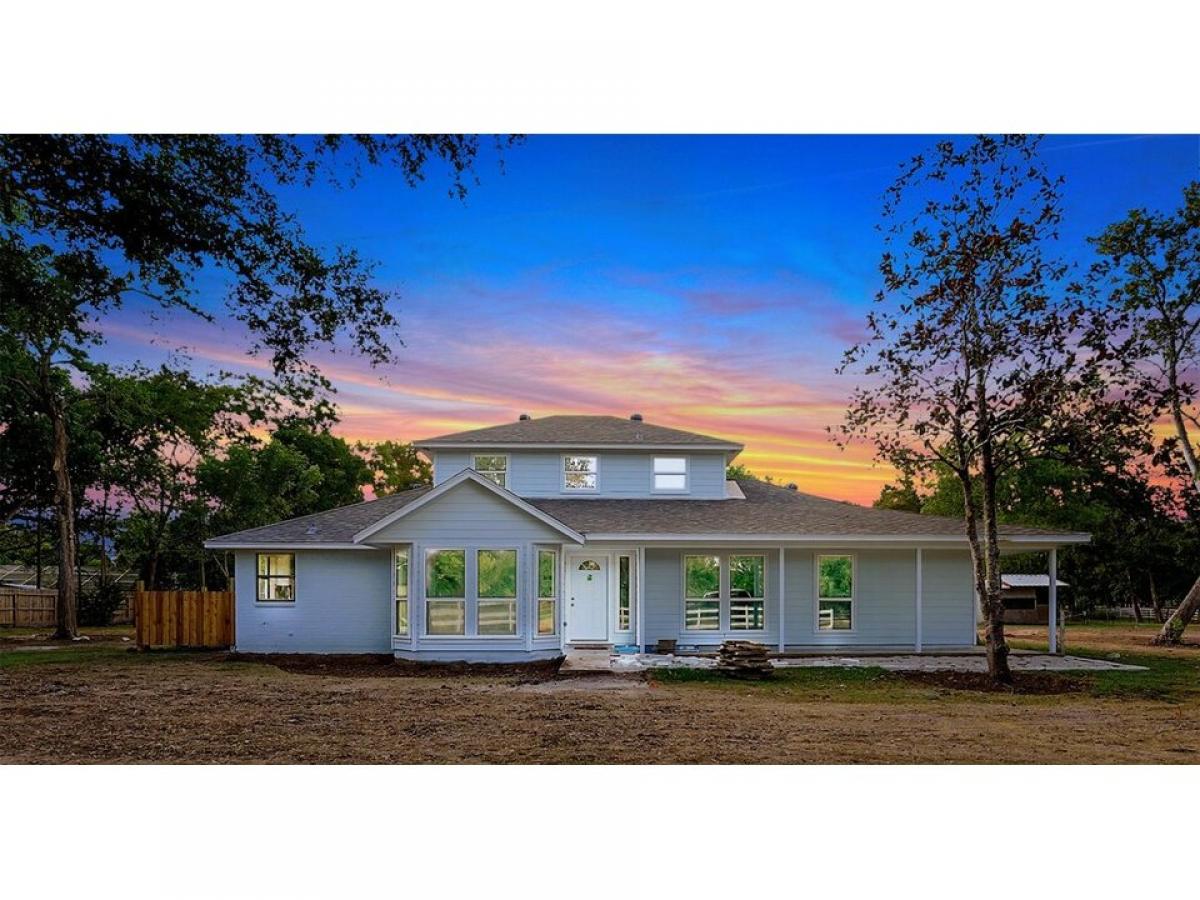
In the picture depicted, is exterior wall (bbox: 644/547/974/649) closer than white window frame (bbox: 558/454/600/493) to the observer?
Yes

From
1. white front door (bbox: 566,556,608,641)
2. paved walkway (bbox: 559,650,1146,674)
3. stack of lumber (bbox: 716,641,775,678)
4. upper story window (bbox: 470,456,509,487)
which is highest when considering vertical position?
upper story window (bbox: 470,456,509,487)

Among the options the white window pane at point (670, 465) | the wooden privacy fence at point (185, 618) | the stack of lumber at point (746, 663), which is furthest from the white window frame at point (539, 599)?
the wooden privacy fence at point (185, 618)

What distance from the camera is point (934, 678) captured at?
11.4 m

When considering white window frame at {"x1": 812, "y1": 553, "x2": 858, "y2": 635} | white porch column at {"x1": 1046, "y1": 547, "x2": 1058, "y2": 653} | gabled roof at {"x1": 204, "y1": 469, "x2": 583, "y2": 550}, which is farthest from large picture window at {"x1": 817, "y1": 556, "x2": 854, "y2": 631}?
gabled roof at {"x1": 204, "y1": 469, "x2": 583, "y2": 550}

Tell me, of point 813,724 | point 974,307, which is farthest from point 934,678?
point 974,307

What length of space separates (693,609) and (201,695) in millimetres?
7480

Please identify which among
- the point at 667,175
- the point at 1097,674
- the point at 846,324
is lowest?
the point at 1097,674

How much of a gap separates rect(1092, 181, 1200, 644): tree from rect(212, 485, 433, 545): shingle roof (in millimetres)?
9361

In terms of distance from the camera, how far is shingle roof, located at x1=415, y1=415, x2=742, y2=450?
15.6 m

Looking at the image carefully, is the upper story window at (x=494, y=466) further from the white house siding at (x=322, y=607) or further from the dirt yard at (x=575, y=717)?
the dirt yard at (x=575, y=717)

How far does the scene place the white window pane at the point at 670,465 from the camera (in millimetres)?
16000

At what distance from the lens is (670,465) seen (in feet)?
52.7

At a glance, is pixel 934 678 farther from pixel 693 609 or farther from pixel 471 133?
pixel 471 133

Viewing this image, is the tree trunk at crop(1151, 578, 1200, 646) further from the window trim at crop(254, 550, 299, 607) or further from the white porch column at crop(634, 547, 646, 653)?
the window trim at crop(254, 550, 299, 607)
